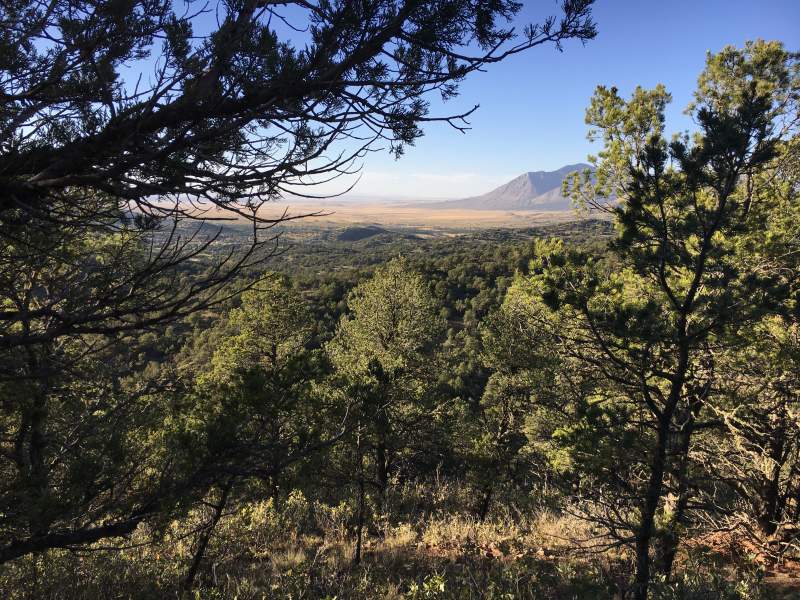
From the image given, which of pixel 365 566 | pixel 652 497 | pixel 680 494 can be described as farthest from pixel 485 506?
pixel 652 497

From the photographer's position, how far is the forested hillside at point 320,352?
8.50 ft

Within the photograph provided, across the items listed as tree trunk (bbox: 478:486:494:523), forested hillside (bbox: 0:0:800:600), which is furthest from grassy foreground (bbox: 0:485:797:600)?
tree trunk (bbox: 478:486:494:523)

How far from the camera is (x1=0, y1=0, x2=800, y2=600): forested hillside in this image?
2592 millimetres

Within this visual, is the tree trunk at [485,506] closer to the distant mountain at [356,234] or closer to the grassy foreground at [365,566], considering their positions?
the grassy foreground at [365,566]

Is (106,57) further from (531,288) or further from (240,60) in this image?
(531,288)

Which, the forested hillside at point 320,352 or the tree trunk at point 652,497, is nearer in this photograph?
the forested hillside at point 320,352

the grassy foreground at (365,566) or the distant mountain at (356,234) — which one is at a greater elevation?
the distant mountain at (356,234)

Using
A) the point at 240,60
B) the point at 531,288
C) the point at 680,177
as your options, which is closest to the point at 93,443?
the point at 240,60

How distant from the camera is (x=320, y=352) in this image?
6.98 metres

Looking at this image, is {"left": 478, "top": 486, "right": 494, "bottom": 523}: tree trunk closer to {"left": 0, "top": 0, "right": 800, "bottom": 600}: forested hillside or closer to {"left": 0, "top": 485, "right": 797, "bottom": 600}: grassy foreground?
{"left": 0, "top": 0, "right": 800, "bottom": 600}: forested hillside

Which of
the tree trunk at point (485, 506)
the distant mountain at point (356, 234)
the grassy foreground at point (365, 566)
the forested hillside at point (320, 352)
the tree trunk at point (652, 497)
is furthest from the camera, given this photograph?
the distant mountain at point (356, 234)

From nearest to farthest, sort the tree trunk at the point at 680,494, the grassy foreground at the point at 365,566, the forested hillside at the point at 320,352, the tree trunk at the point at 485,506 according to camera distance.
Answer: the forested hillside at the point at 320,352 → the tree trunk at the point at 680,494 → the grassy foreground at the point at 365,566 → the tree trunk at the point at 485,506

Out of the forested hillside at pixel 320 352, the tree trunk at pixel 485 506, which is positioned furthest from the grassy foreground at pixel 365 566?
the tree trunk at pixel 485 506

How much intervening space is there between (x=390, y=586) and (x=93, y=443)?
14.7 feet
